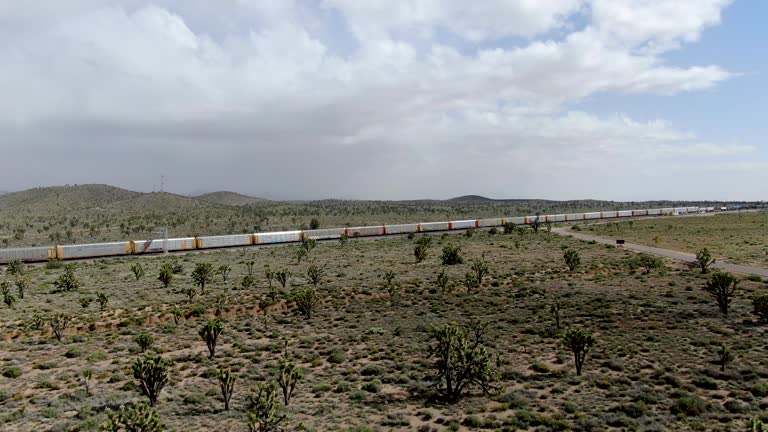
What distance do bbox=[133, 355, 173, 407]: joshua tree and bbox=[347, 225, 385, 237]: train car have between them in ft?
223

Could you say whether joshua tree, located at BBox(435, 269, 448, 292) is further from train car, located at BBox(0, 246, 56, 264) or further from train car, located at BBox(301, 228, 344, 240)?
train car, located at BBox(0, 246, 56, 264)

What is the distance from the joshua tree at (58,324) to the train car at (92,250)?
3770cm

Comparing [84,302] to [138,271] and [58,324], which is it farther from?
[138,271]

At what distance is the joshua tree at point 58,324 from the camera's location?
30797 millimetres

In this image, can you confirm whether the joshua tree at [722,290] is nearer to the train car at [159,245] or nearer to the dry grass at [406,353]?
the dry grass at [406,353]

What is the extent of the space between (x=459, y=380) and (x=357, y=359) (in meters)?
8.13

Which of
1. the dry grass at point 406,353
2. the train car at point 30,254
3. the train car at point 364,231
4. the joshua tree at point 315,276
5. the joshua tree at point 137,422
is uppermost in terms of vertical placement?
the train car at point 364,231

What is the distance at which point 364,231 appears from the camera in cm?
9206

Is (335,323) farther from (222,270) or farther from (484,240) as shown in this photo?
(484,240)

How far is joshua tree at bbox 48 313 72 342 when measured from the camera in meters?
30.8

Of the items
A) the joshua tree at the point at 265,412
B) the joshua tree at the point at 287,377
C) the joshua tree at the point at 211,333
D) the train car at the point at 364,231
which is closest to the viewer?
the joshua tree at the point at 265,412

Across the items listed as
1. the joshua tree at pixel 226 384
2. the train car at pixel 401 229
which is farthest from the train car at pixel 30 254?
the train car at pixel 401 229

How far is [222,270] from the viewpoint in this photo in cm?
4969

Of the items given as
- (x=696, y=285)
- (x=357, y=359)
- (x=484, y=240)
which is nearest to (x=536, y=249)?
(x=484, y=240)
